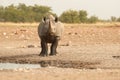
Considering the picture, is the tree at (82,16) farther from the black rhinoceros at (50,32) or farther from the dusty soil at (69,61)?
the black rhinoceros at (50,32)

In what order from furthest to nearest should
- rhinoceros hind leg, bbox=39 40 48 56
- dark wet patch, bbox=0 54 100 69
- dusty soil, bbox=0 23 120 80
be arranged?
rhinoceros hind leg, bbox=39 40 48 56, dark wet patch, bbox=0 54 100 69, dusty soil, bbox=0 23 120 80

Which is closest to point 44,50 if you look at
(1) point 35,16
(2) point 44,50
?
(2) point 44,50

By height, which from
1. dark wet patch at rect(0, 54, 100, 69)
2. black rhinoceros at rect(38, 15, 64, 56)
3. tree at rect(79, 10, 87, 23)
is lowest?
tree at rect(79, 10, 87, 23)

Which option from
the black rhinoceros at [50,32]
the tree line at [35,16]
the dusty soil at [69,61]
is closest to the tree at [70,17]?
the tree line at [35,16]

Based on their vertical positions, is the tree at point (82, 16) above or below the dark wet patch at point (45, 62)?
below

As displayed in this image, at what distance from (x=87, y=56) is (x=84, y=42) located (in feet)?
32.1

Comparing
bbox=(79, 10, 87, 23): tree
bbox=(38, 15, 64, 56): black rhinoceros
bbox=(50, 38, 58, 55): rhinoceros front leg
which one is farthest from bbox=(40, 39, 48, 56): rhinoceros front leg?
bbox=(79, 10, 87, 23): tree

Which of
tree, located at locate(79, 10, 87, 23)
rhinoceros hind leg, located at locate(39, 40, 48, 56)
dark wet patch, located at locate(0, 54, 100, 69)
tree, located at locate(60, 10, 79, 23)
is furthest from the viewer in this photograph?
tree, located at locate(79, 10, 87, 23)

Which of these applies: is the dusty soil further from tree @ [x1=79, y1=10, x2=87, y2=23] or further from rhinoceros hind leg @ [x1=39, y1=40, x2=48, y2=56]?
tree @ [x1=79, y1=10, x2=87, y2=23]

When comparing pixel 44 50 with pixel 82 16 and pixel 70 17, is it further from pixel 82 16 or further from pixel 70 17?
pixel 82 16

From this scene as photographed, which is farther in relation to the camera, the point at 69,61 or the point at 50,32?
the point at 50,32

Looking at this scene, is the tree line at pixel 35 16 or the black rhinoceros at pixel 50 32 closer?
the black rhinoceros at pixel 50 32

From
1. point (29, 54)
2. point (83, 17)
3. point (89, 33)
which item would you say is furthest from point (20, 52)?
point (83, 17)

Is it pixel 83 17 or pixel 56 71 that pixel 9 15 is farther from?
pixel 56 71
